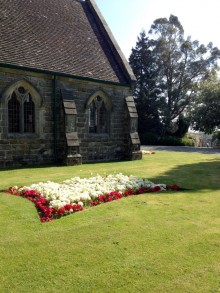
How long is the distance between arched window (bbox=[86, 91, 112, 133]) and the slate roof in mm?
1140

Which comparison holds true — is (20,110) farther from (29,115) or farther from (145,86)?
(145,86)

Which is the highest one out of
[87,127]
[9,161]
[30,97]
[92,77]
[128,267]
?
[92,77]

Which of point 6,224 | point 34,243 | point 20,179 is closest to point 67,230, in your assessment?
point 34,243

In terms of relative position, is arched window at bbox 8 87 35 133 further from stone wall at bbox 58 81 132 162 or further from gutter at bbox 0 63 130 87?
stone wall at bbox 58 81 132 162

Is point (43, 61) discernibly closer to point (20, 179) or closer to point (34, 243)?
point (20, 179)

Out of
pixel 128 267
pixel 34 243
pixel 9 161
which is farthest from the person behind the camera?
pixel 9 161

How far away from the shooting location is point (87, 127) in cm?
1587

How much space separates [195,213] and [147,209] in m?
1.04

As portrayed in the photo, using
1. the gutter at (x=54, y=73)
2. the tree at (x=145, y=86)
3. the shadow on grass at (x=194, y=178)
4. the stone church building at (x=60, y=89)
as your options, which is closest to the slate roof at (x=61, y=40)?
the stone church building at (x=60, y=89)

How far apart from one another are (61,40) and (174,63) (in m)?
31.0

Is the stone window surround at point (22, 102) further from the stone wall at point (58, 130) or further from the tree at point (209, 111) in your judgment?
the tree at point (209, 111)

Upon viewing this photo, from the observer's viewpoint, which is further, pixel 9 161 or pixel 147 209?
pixel 9 161

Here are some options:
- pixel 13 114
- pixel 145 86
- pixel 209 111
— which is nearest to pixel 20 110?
pixel 13 114

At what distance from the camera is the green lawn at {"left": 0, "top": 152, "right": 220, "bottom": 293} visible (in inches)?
137
